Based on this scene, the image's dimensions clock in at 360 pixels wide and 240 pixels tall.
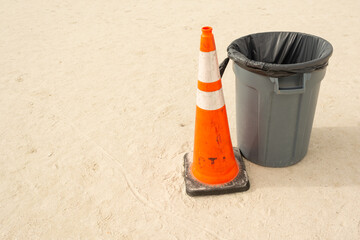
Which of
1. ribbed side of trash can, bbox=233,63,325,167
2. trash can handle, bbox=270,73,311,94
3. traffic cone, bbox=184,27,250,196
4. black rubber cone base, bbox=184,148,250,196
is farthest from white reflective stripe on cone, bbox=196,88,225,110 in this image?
black rubber cone base, bbox=184,148,250,196

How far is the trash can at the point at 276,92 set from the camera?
1.96 m

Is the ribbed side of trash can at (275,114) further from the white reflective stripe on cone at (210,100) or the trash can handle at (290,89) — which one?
the white reflective stripe on cone at (210,100)

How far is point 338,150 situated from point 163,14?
13.6 feet

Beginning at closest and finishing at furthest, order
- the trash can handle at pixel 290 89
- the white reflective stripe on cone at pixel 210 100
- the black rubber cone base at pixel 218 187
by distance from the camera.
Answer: the trash can handle at pixel 290 89, the white reflective stripe on cone at pixel 210 100, the black rubber cone base at pixel 218 187

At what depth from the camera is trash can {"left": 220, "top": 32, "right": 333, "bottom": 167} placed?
1957mm

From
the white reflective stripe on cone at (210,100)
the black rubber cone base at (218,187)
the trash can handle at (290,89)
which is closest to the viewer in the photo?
the trash can handle at (290,89)

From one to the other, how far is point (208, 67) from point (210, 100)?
213 millimetres

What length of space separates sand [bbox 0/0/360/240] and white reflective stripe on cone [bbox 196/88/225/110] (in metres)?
0.62

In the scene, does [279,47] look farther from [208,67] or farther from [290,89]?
[208,67]

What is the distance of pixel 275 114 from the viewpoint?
212 centimetres

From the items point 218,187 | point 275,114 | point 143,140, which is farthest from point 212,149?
point 143,140

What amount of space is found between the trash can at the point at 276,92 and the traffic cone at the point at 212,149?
0.58 feet

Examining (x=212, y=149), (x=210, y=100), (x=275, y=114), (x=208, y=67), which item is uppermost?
(x=208, y=67)

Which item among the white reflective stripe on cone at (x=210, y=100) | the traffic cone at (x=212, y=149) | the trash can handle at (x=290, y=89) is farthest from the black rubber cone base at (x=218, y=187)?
the trash can handle at (x=290, y=89)
